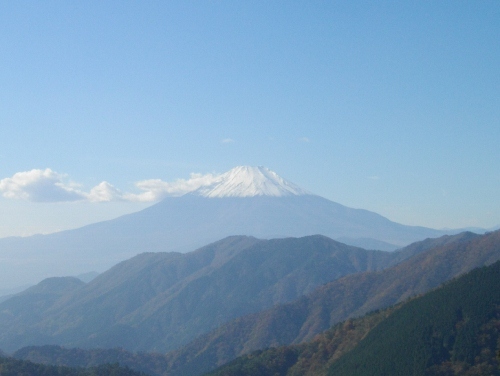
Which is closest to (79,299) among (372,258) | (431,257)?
(372,258)

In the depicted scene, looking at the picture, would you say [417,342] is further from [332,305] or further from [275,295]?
[275,295]

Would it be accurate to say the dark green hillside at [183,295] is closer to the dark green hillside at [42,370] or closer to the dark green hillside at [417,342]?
the dark green hillside at [42,370]

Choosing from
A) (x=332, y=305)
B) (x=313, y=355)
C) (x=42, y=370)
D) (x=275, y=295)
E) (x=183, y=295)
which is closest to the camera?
(x=42, y=370)

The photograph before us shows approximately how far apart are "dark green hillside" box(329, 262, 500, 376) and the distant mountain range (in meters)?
0.28

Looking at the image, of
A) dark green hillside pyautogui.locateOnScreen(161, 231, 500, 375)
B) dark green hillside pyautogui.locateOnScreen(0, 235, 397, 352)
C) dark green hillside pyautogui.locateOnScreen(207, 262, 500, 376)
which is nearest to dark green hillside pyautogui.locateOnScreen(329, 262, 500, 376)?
dark green hillside pyautogui.locateOnScreen(207, 262, 500, 376)

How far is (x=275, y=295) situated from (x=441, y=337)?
101 m

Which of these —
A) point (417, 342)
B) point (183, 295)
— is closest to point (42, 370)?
point (417, 342)

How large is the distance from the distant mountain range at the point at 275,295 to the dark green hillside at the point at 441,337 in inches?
10.9

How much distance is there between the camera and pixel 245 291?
500 ft

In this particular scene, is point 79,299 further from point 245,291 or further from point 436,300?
point 436,300

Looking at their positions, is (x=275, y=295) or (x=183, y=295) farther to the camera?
(x=183, y=295)

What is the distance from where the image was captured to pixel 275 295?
146625mm

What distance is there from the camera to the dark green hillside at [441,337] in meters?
44.5

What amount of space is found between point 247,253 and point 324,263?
2451 centimetres
